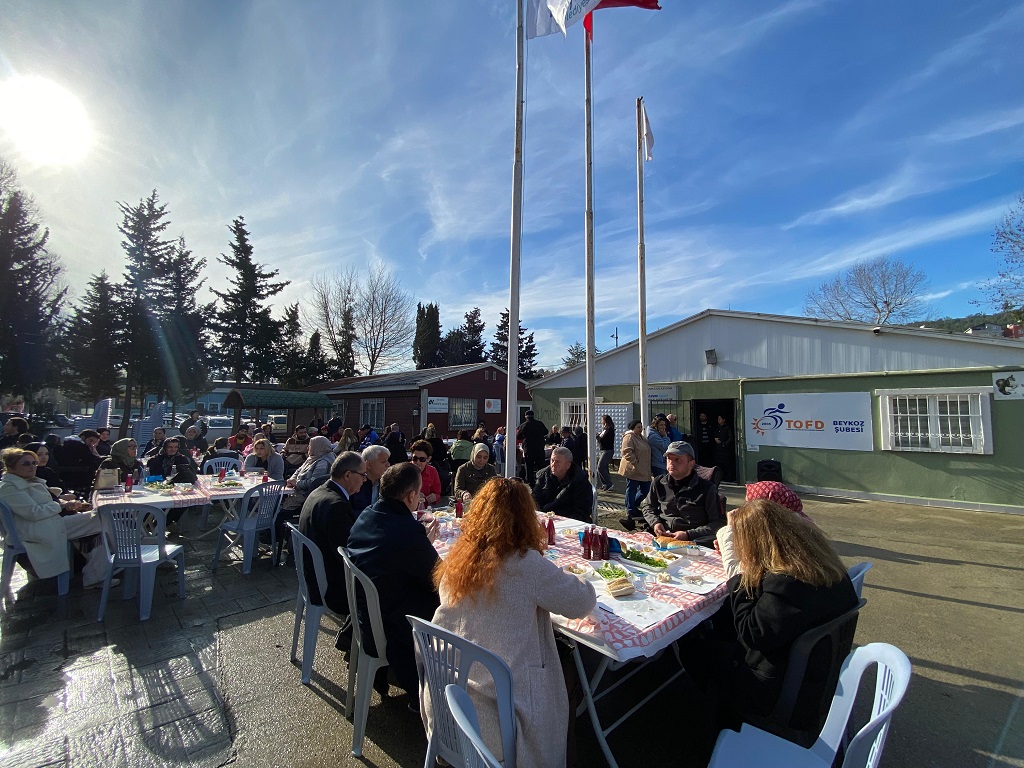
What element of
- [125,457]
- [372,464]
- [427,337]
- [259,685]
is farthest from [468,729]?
[427,337]

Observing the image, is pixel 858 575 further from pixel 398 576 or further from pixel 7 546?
pixel 7 546

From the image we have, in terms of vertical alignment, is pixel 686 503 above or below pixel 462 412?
below

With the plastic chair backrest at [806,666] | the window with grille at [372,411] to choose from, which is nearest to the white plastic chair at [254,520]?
the plastic chair backrest at [806,666]

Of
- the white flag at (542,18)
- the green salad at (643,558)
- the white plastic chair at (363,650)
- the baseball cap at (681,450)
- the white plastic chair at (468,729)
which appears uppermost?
the white flag at (542,18)

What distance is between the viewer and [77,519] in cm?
440

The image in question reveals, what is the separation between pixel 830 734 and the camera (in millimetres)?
1759

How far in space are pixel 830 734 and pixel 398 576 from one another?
77.4 inches

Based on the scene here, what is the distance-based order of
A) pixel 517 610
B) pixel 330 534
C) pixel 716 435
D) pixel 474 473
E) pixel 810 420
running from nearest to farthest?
pixel 517 610 → pixel 330 534 → pixel 474 473 → pixel 810 420 → pixel 716 435

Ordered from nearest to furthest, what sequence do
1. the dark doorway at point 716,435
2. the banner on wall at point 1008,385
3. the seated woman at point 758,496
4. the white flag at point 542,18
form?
the seated woman at point 758,496, the white flag at point 542,18, the banner on wall at point 1008,385, the dark doorway at point 716,435

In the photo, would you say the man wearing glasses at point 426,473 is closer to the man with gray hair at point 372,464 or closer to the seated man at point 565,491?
the man with gray hair at point 372,464

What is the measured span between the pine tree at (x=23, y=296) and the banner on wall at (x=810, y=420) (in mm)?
25317

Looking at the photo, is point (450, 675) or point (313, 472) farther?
point (313, 472)

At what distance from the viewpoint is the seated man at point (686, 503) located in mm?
3773

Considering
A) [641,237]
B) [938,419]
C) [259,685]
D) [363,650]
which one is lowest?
[259,685]
